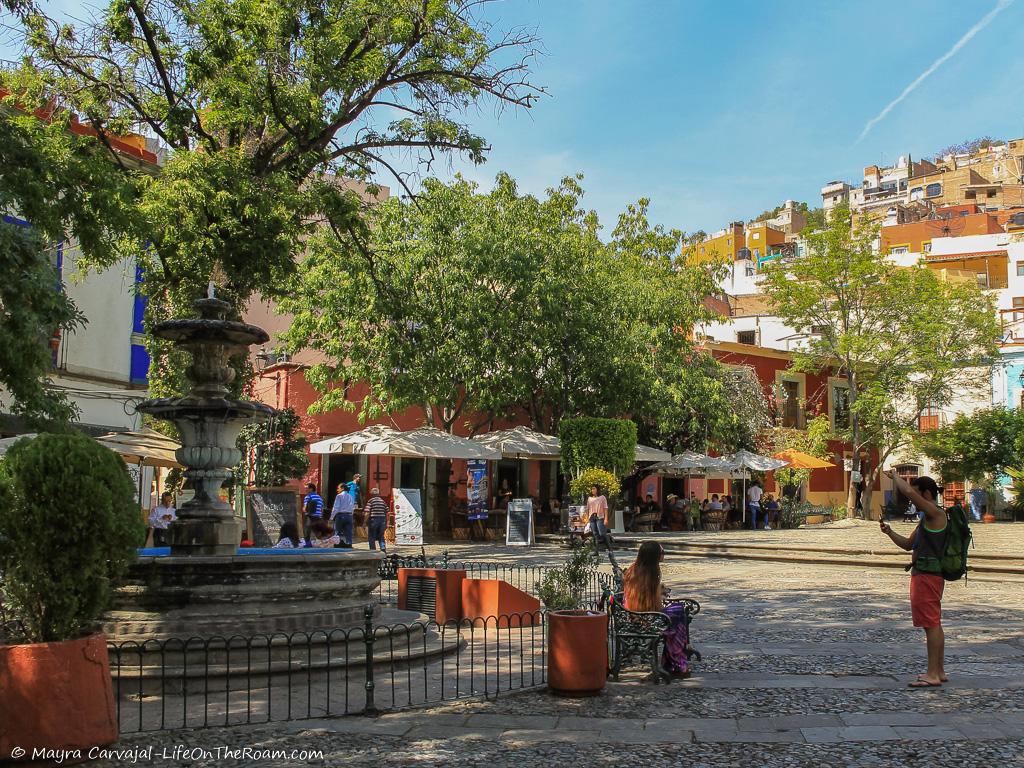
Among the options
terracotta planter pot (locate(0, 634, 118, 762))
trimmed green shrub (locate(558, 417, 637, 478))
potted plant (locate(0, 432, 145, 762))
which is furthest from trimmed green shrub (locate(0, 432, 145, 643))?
trimmed green shrub (locate(558, 417, 637, 478))

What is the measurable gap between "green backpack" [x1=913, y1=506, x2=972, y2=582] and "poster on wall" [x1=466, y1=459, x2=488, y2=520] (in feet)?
56.0

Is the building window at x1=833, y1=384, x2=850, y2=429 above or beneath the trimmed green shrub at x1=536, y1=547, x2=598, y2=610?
above

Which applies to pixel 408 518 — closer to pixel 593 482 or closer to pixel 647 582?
pixel 593 482

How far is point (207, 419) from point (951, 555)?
690 centimetres

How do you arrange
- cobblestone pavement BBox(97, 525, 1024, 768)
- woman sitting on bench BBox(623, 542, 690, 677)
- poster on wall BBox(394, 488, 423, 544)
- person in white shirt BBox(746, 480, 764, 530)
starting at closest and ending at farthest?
1. cobblestone pavement BBox(97, 525, 1024, 768)
2. woman sitting on bench BBox(623, 542, 690, 677)
3. poster on wall BBox(394, 488, 423, 544)
4. person in white shirt BBox(746, 480, 764, 530)

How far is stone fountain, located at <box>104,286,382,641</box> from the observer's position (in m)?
7.99

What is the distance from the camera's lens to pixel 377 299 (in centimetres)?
2250

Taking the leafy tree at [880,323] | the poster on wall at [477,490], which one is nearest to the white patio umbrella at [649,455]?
the poster on wall at [477,490]

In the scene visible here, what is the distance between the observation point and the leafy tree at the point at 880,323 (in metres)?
33.8

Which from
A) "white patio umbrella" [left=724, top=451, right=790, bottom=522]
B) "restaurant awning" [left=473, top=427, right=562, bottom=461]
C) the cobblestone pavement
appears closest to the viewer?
the cobblestone pavement

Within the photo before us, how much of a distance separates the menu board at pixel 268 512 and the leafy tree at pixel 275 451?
4.93 metres

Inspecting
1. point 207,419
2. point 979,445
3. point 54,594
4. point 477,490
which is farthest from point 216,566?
point 979,445

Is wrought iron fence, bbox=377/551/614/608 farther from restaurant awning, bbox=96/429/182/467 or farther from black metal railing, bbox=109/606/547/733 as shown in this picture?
restaurant awning, bbox=96/429/182/467

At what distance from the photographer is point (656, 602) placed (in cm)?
799
